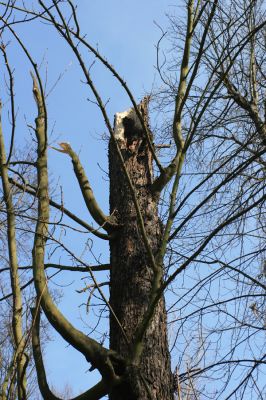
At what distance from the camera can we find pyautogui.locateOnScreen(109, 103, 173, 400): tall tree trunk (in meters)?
2.35

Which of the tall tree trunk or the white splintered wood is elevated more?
the white splintered wood

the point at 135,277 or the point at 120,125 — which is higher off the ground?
the point at 120,125

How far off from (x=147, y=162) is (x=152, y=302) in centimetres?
135

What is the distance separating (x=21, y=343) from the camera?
2.27 metres

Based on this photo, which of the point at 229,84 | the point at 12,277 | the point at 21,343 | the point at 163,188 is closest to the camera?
the point at 21,343

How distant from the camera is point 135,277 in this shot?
271 centimetres

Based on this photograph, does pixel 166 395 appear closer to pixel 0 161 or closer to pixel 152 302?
A: pixel 152 302

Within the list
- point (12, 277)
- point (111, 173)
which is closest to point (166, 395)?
point (12, 277)

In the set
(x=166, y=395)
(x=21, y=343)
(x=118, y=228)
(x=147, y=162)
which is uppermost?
(x=147, y=162)

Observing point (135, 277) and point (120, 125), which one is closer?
point (135, 277)

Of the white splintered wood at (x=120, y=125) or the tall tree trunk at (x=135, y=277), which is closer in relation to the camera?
the tall tree trunk at (x=135, y=277)

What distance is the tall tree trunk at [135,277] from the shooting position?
2.35 meters

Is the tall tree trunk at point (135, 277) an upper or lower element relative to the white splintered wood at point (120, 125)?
lower

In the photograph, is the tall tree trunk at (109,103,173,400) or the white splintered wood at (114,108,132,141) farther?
the white splintered wood at (114,108,132,141)
